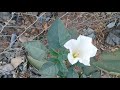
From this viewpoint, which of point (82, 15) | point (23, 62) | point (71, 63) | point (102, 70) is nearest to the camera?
point (71, 63)

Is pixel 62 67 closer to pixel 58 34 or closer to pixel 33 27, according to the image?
pixel 58 34

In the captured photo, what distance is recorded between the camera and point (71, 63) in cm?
143

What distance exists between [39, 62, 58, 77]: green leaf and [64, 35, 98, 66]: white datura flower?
10cm

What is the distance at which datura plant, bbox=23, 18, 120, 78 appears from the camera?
1.47 m

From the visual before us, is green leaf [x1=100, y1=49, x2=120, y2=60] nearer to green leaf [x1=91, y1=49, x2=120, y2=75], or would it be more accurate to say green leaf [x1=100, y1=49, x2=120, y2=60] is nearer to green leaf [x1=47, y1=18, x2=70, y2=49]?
green leaf [x1=91, y1=49, x2=120, y2=75]

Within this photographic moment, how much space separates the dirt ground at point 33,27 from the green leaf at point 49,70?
1.04 feet

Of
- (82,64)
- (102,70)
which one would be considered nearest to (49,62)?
(82,64)

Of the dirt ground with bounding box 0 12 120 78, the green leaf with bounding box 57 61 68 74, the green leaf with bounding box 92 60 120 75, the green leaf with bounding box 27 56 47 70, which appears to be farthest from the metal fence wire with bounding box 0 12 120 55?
the green leaf with bounding box 57 61 68 74

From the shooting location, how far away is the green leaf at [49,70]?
4.82 feet

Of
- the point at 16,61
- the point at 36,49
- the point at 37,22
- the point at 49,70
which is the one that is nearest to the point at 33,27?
the point at 37,22

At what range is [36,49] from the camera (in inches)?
60.6
